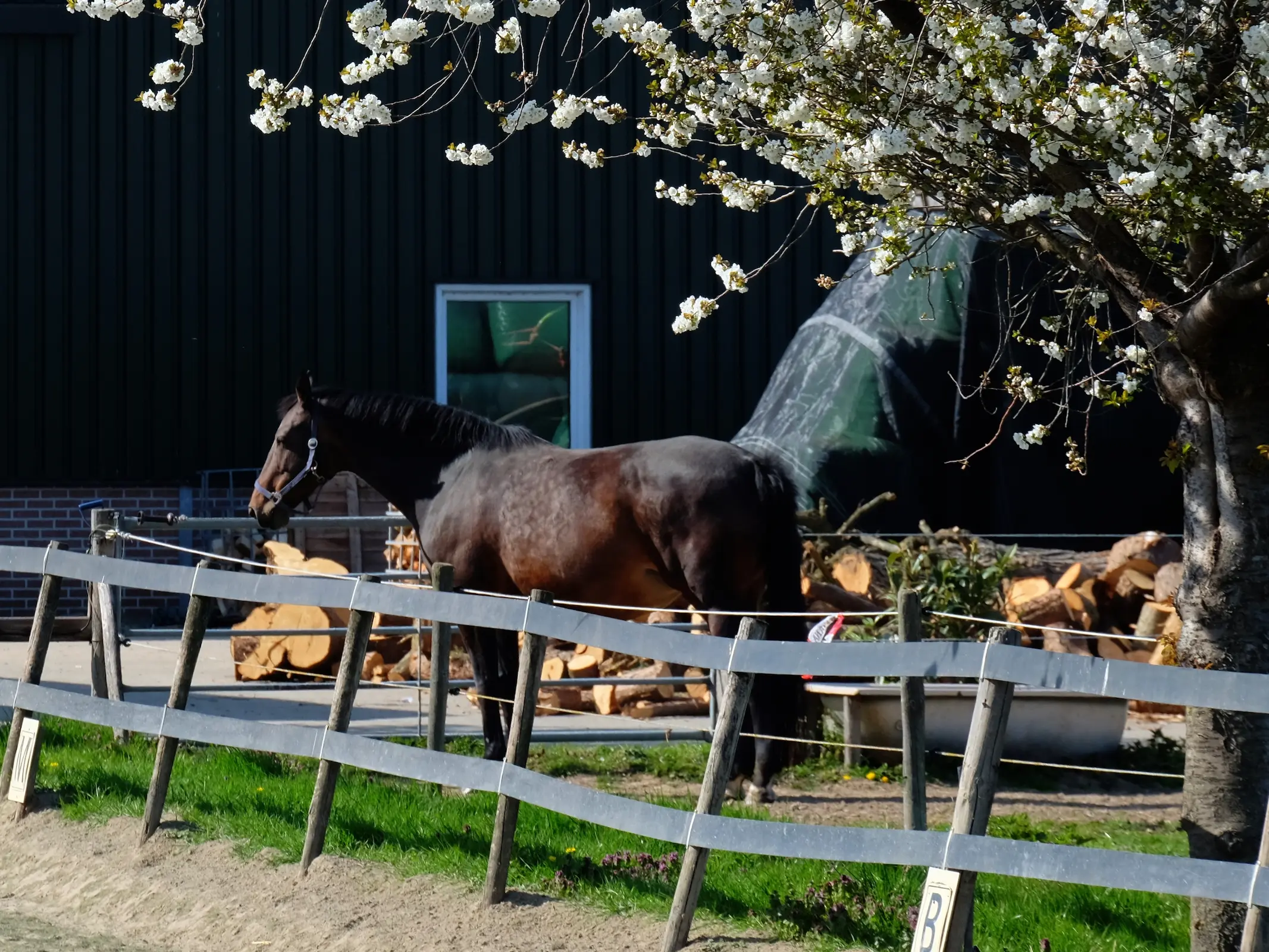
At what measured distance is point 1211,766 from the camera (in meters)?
4.80

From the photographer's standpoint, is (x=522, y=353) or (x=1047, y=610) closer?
(x=1047, y=610)

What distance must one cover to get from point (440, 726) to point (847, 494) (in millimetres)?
5441

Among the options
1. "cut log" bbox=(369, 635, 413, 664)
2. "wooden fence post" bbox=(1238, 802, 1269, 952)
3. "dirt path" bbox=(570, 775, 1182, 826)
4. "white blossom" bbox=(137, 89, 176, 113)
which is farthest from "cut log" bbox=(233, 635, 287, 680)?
"wooden fence post" bbox=(1238, 802, 1269, 952)

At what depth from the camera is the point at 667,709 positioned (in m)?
9.57

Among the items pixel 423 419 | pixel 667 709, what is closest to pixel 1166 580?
pixel 667 709

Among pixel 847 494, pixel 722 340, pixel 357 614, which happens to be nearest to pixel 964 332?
pixel 847 494

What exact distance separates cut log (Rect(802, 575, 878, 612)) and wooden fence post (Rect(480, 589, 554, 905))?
15.4ft

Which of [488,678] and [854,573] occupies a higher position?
[854,573]

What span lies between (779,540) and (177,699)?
2791mm

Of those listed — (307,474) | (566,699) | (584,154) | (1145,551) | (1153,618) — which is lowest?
(566,699)

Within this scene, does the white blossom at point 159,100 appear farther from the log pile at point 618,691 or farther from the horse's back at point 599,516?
the log pile at point 618,691

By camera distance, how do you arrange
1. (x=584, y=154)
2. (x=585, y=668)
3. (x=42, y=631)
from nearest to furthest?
(x=584, y=154) → (x=42, y=631) → (x=585, y=668)

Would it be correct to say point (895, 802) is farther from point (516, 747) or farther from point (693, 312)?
point (693, 312)

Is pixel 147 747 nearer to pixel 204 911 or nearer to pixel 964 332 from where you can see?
pixel 204 911
